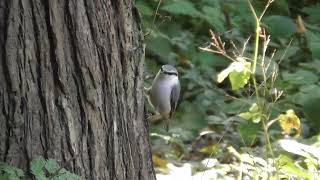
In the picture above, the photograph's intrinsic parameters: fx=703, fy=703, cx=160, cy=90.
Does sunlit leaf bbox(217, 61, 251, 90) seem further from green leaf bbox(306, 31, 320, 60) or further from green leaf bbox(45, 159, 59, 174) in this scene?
green leaf bbox(306, 31, 320, 60)

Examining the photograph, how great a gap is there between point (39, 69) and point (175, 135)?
91.0 inches

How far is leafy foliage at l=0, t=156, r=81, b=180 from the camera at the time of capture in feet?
7.70

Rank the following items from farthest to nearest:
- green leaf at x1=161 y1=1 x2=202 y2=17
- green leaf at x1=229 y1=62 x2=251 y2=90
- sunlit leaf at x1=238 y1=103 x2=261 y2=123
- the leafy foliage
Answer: green leaf at x1=161 y1=1 x2=202 y2=17
sunlit leaf at x1=238 y1=103 x2=261 y2=123
green leaf at x1=229 y1=62 x2=251 y2=90
the leafy foliage

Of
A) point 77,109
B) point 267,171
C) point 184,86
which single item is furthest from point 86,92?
point 184,86

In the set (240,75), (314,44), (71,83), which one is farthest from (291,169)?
(314,44)

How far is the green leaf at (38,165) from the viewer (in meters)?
2.40

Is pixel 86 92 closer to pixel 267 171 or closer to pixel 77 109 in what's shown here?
pixel 77 109

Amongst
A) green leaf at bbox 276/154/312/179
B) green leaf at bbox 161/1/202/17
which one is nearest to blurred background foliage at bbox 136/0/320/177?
green leaf at bbox 161/1/202/17

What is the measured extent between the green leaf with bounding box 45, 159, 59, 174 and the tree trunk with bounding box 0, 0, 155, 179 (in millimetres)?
43

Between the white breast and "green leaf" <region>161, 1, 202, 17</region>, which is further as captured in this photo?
"green leaf" <region>161, 1, 202, 17</region>

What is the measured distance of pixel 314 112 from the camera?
4.14 m

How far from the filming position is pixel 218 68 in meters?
6.21

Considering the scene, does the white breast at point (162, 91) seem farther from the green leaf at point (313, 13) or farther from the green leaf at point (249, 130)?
the green leaf at point (313, 13)

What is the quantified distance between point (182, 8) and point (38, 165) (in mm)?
2490
